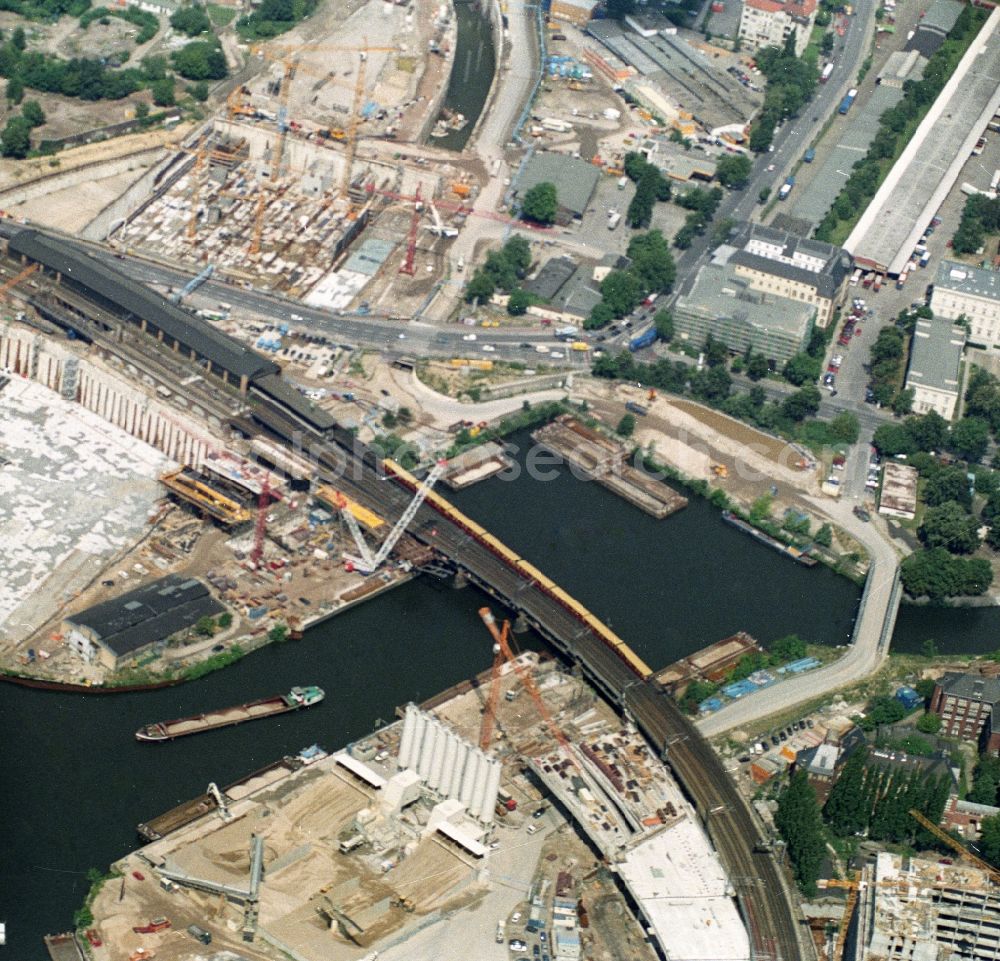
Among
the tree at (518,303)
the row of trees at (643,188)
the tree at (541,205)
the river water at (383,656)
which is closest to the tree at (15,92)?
the tree at (541,205)

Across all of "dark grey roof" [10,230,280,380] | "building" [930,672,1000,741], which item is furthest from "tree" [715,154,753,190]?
"building" [930,672,1000,741]

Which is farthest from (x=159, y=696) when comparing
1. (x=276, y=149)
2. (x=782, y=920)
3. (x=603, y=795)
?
(x=276, y=149)

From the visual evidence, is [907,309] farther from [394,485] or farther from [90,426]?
[90,426]

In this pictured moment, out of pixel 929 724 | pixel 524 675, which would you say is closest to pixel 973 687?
pixel 929 724

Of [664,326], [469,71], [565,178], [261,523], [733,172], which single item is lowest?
[261,523]

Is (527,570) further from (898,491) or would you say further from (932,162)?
(932,162)
